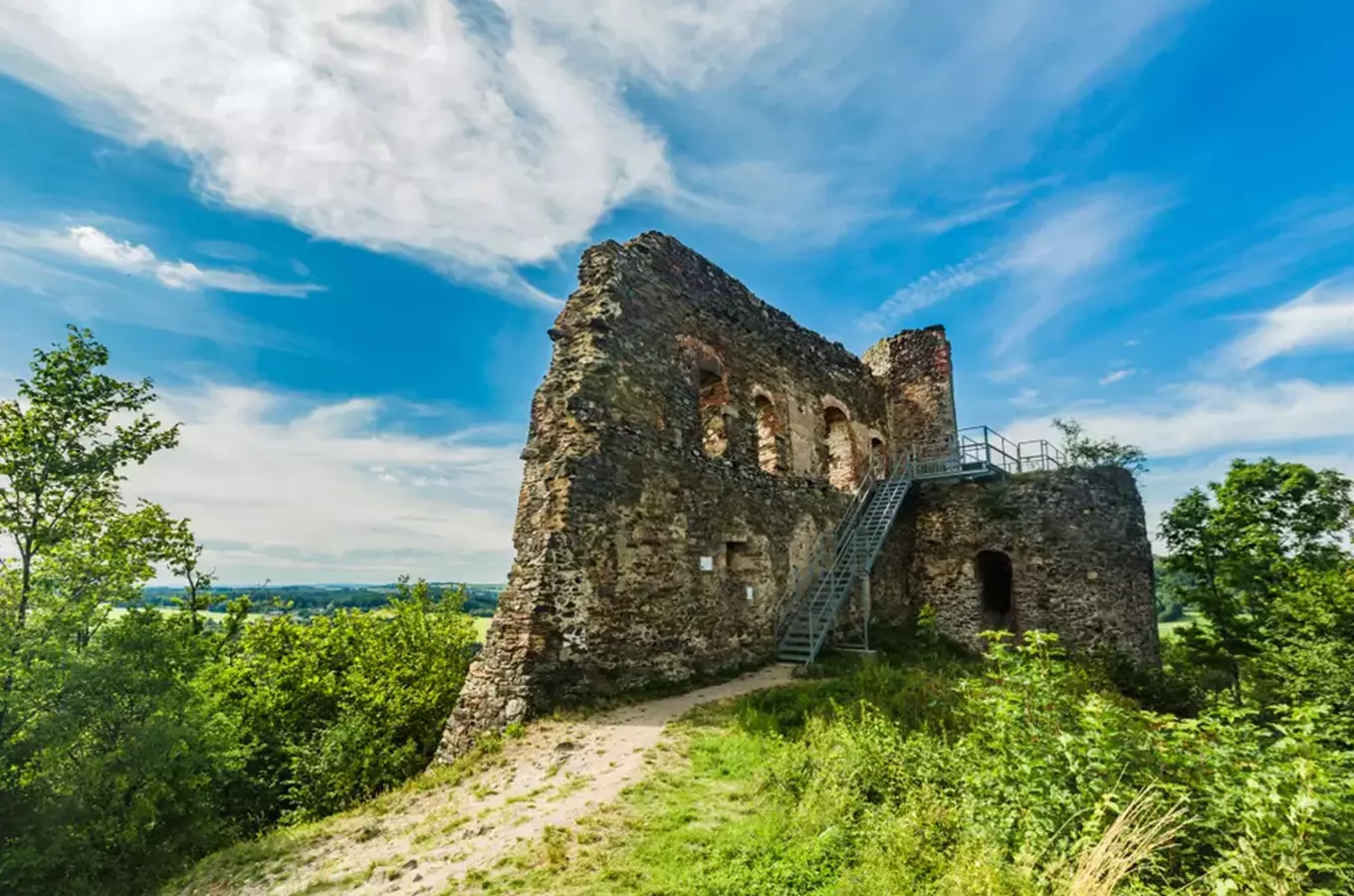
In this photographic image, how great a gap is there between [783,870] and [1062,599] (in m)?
14.1

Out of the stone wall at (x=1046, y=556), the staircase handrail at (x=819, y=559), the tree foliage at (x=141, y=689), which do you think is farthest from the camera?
the stone wall at (x=1046, y=556)

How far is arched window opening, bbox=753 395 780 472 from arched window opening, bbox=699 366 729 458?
132 cm

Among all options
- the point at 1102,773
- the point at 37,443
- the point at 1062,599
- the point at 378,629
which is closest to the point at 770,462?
the point at 1062,599

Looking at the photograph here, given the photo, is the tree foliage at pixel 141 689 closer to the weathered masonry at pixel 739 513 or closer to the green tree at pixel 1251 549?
the weathered masonry at pixel 739 513

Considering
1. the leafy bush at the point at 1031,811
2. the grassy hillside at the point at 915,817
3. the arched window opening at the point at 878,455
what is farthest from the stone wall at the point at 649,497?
the arched window opening at the point at 878,455

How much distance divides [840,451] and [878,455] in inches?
92.0

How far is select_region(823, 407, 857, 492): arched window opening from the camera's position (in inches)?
694

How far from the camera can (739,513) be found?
1249cm

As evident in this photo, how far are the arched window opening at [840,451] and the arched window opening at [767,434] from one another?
121 inches

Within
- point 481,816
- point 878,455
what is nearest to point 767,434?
point 878,455

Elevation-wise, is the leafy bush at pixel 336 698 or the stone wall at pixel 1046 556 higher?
the stone wall at pixel 1046 556

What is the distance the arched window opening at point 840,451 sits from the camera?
694 inches

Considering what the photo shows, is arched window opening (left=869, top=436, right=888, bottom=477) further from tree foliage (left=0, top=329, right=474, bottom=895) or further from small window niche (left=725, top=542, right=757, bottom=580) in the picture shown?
tree foliage (left=0, top=329, right=474, bottom=895)

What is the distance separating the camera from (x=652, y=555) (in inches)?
412
